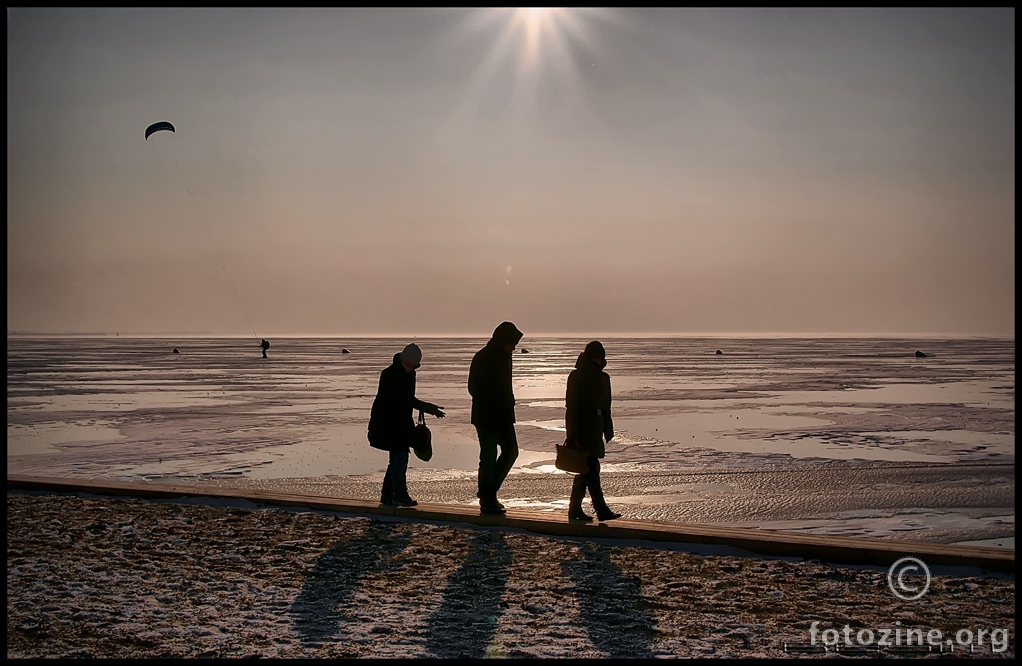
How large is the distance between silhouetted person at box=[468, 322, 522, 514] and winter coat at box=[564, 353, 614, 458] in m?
0.62

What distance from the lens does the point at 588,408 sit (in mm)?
7996

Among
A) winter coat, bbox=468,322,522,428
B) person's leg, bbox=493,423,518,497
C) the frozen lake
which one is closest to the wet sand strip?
person's leg, bbox=493,423,518,497

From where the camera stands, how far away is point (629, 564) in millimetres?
6535

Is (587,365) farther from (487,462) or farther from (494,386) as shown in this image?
(487,462)

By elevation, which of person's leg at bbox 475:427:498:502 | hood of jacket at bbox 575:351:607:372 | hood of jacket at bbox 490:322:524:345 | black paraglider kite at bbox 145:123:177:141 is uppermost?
black paraglider kite at bbox 145:123:177:141

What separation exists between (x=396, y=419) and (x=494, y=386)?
1119 millimetres

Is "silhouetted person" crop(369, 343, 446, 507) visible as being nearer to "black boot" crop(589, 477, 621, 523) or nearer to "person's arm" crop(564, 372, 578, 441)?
"person's arm" crop(564, 372, 578, 441)

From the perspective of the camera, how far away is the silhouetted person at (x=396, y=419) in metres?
8.66

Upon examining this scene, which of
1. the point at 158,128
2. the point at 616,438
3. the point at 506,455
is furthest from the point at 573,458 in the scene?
the point at 158,128

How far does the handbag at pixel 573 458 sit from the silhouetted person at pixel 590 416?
53 millimetres

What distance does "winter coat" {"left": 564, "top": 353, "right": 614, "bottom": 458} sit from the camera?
796 cm

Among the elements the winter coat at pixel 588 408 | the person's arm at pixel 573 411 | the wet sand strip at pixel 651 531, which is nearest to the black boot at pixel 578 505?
the wet sand strip at pixel 651 531

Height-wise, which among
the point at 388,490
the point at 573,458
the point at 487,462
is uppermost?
the point at 573,458

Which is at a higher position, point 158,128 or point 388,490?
point 158,128
